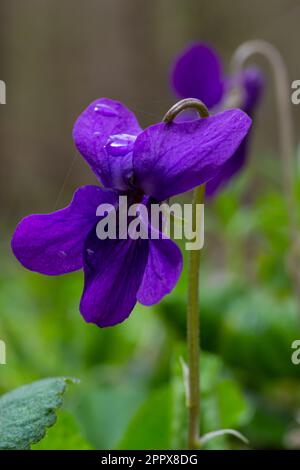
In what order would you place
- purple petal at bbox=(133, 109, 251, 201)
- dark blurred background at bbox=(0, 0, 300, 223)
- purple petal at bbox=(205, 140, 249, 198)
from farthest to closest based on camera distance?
dark blurred background at bbox=(0, 0, 300, 223), purple petal at bbox=(205, 140, 249, 198), purple petal at bbox=(133, 109, 251, 201)

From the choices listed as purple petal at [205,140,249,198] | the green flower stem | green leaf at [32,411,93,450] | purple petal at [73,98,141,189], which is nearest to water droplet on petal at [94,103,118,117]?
purple petal at [73,98,141,189]

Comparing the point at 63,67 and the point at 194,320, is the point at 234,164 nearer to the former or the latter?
the point at 194,320

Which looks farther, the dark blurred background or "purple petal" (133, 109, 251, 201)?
the dark blurred background

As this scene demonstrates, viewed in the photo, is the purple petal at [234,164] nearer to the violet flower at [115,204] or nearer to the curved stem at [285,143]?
the curved stem at [285,143]

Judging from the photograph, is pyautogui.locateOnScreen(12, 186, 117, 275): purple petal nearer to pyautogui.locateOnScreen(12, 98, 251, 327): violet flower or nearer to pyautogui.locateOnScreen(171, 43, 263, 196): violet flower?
pyautogui.locateOnScreen(12, 98, 251, 327): violet flower

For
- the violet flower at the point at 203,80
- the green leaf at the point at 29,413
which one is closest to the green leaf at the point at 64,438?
the green leaf at the point at 29,413

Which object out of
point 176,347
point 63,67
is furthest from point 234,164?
point 63,67
